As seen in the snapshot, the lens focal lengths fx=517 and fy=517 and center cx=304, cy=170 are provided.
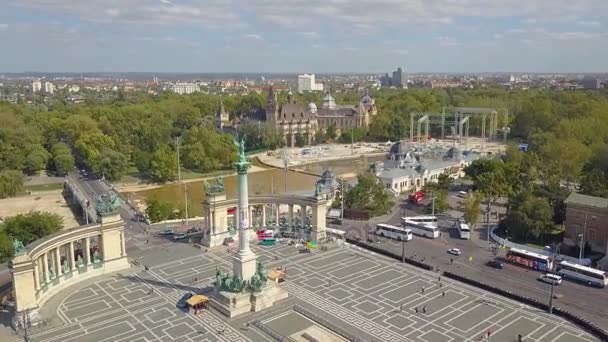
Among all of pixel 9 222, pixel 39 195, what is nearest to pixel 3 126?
pixel 39 195

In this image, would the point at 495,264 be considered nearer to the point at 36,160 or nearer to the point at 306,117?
the point at 36,160

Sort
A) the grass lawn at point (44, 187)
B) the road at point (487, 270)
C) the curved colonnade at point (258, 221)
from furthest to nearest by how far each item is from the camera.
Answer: the grass lawn at point (44, 187), the curved colonnade at point (258, 221), the road at point (487, 270)

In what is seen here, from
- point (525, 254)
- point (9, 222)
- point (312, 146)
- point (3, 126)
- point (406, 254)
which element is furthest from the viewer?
point (312, 146)

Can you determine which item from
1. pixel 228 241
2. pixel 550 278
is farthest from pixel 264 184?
pixel 550 278

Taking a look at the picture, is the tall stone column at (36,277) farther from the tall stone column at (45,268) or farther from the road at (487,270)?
the road at (487,270)

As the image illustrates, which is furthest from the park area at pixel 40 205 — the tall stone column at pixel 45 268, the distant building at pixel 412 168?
the distant building at pixel 412 168

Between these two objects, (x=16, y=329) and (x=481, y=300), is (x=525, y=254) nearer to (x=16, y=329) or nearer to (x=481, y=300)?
(x=481, y=300)
